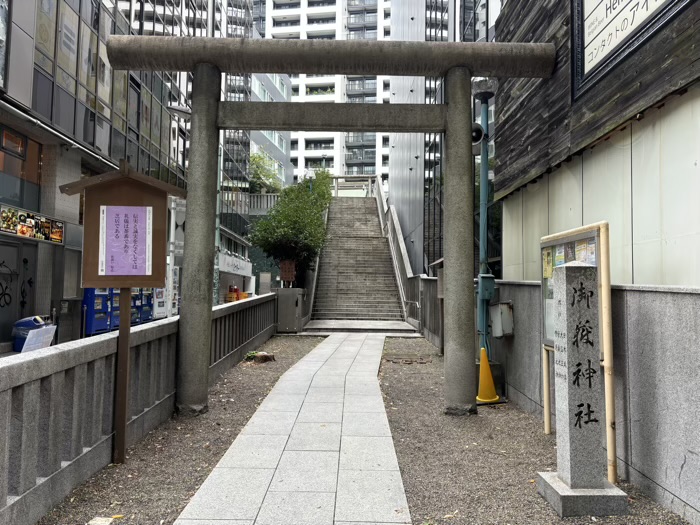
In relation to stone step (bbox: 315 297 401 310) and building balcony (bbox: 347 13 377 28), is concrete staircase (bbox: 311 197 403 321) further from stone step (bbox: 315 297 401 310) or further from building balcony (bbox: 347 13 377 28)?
building balcony (bbox: 347 13 377 28)

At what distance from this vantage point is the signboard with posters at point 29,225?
1405 centimetres

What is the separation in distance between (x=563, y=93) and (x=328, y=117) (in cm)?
284

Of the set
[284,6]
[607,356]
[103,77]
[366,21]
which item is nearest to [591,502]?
[607,356]

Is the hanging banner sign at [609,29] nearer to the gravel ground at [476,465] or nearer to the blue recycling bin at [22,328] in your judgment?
the gravel ground at [476,465]

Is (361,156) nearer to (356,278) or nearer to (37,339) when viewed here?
(356,278)

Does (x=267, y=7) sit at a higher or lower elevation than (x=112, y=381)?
higher

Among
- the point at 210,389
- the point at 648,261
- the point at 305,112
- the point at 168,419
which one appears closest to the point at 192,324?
the point at 168,419

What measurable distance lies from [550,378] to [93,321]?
13894mm

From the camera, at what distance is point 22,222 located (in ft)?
48.5

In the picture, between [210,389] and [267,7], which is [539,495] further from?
[267,7]

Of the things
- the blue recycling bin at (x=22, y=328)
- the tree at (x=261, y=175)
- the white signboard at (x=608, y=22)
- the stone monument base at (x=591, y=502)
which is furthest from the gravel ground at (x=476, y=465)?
the tree at (x=261, y=175)

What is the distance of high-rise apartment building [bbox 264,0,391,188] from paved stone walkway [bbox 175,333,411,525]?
253ft

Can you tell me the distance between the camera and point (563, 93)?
6648 mm

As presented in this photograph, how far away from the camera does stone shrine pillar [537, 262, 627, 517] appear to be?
12.8 feet
